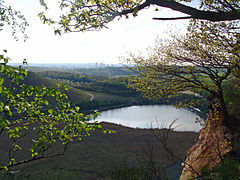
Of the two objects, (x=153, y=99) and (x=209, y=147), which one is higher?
(x=153, y=99)

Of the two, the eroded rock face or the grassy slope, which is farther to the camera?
the grassy slope

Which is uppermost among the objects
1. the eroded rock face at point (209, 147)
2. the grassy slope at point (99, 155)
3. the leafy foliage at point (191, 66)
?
the leafy foliage at point (191, 66)

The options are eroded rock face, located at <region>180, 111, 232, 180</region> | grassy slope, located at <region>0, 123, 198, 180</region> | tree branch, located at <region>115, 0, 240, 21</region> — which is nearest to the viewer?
tree branch, located at <region>115, 0, 240, 21</region>

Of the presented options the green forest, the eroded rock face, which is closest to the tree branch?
the green forest

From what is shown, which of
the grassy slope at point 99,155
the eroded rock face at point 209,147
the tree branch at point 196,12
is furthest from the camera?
the grassy slope at point 99,155

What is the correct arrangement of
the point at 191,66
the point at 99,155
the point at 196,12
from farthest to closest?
the point at 99,155 < the point at 191,66 < the point at 196,12

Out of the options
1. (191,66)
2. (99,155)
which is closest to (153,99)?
(191,66)

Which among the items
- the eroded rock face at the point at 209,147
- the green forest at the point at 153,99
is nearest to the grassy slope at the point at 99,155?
the green forest at the point at 153,99

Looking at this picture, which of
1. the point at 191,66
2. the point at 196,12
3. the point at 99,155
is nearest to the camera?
the point at 196,12

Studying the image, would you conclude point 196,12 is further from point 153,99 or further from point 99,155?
point 99,155

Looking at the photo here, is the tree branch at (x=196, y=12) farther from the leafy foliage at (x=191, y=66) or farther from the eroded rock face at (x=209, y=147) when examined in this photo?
the eroded rock face at (x=209, y=147)

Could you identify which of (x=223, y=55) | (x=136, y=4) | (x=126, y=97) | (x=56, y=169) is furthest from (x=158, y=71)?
(x=126, y=97)

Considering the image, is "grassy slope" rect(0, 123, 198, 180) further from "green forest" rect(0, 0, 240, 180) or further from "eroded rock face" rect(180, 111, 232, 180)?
"eroded rock face" rect(180, 111, 232, 180)

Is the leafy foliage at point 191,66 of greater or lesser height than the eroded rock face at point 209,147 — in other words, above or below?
above
